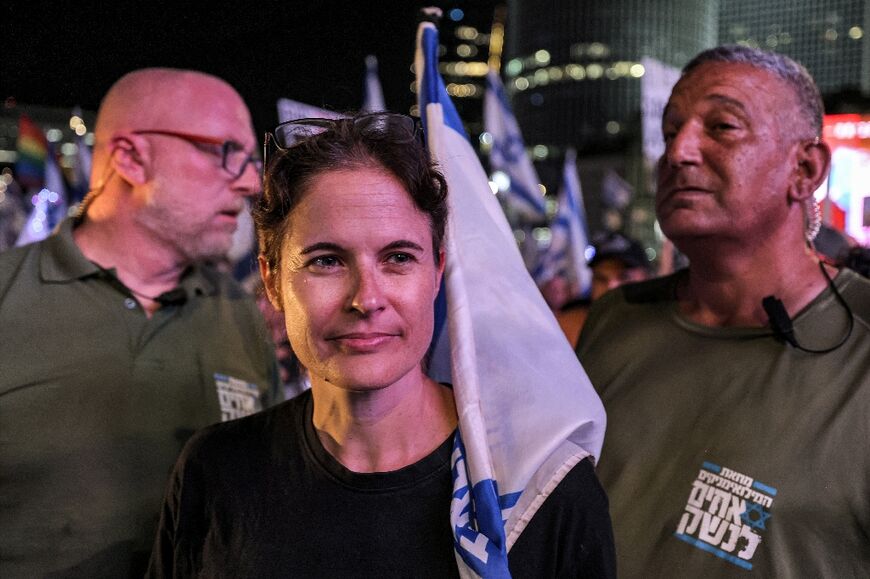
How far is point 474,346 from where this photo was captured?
205 centimetres

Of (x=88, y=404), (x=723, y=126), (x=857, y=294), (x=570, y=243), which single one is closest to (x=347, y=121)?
(x=723, y=126)

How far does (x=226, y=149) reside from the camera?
10.9 ft

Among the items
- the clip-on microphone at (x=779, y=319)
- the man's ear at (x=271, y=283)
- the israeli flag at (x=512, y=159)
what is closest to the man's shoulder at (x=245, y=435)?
the man's ear at (x=271, y=283)

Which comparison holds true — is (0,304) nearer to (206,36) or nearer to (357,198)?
(206,36)

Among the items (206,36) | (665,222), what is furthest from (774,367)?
(206,36)

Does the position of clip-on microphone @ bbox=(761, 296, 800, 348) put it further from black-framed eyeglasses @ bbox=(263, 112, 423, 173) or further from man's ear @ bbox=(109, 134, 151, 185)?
man's ear @ bbox=(109, 134, 151, 185)

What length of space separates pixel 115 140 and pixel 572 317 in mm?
3673

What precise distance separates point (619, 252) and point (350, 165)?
5.83 m

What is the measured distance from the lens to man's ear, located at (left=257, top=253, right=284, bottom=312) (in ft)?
6.72

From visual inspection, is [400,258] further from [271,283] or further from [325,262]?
[271,283]

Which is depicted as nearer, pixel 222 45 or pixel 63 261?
pixel 222 45

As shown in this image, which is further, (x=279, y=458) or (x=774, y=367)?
(x=774, y=367)

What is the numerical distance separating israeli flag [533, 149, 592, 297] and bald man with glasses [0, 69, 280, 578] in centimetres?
813

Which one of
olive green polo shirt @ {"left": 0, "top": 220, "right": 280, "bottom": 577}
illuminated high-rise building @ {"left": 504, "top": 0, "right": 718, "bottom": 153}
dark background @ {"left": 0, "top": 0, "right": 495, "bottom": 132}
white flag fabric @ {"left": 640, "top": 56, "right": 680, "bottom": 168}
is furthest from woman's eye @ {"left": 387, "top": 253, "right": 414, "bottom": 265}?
illuminated high-rise building @ {"left": 504, "top": 0, "right": 718, "bottom": 153}
